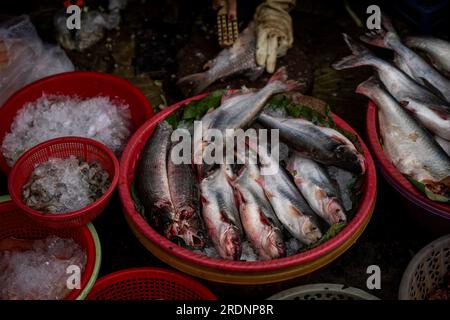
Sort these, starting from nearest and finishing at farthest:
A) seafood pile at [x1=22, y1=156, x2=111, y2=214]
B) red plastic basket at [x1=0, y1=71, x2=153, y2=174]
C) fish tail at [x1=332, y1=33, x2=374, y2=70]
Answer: seafood pile at [x1=22, y1=156, x2=111, y2=214] → red plastic basket at [x1=0, y1=71, x2=153, y2=174] → fish tail at [x1=332, y1=33, x2=374, y2=70]

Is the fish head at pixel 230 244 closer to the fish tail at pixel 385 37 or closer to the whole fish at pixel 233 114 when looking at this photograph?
the whole fish at pixel 233 114

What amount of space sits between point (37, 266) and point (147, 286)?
0.75 m

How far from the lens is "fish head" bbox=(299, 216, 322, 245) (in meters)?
3.60

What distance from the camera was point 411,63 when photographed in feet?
15.7

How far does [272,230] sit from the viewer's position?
3.58 metres

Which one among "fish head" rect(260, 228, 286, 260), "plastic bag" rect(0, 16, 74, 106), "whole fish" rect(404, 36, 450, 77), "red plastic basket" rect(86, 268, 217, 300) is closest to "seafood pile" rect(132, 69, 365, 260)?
"fish head" rect(260, 228, 286, 260)

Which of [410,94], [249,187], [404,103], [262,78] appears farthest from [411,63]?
[249,187]

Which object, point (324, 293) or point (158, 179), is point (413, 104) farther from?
point (158, 179)

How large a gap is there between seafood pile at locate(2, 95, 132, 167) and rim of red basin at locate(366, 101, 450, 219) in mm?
2003

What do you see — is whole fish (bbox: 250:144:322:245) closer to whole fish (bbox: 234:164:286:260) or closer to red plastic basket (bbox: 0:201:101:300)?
whole fish (bbox: 234:164:286:260)

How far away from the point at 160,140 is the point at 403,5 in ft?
10.7
